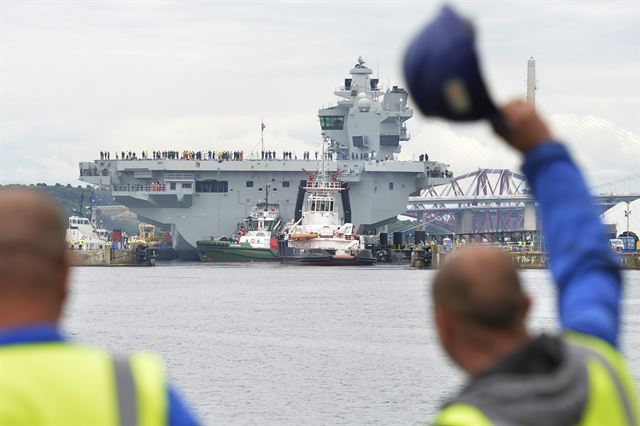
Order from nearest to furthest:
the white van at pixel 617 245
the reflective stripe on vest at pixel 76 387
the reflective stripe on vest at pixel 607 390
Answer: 1. the reflective stripe on vest at pixel 76 387
2. the reflective stripe on vest at pixel 607 390
3. the white van at pixel 617 245

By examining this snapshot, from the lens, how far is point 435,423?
105 inches

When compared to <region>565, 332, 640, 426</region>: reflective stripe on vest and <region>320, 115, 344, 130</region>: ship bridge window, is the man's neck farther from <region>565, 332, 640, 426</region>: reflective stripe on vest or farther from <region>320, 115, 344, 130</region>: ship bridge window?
<region>320, 115, 344, 130</region>: ship bridge window

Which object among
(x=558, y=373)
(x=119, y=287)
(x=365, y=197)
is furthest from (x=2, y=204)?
(x=365, y=197)

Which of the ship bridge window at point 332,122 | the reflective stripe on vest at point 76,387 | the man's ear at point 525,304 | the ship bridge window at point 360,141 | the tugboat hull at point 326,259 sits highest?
the ship bridge window at point 332,122

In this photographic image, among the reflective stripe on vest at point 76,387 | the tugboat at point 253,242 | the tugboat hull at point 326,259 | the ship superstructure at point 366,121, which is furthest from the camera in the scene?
the ship superstructure at point 366,121

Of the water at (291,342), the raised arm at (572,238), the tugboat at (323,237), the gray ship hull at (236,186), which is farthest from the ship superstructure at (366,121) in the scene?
the raised arm at (572,238)

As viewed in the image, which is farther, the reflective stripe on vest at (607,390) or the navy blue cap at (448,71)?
the reflective stripe on vest at (607,390)

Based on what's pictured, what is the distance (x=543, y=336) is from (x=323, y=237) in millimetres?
85109

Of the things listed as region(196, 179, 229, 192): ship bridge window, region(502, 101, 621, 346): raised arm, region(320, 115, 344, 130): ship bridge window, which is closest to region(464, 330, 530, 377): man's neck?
region(502, 101, 621, 346): raised arm

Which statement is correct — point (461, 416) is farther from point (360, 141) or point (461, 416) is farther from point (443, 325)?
point (360, 141)

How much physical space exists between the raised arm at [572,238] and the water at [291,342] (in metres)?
6.31

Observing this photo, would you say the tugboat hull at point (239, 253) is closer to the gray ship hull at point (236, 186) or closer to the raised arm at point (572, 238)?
the gray ship hull at point (236, 186)

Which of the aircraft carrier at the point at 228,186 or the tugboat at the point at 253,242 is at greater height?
the aircraft carrier at the point at 228,186

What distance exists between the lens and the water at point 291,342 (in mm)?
23062
